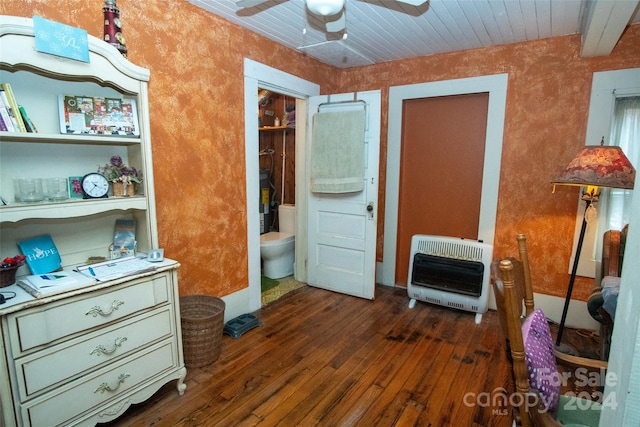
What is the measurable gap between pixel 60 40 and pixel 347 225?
2485 mm

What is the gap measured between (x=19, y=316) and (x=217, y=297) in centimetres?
129

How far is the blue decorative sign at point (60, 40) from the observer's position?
4.55ft

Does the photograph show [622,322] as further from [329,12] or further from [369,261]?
[369,261]

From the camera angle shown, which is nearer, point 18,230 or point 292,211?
point 18,230

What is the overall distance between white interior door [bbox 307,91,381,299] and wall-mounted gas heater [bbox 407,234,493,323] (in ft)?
1.38

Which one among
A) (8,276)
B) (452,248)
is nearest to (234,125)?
(8,276)

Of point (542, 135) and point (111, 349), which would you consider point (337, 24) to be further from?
point (111, 349)

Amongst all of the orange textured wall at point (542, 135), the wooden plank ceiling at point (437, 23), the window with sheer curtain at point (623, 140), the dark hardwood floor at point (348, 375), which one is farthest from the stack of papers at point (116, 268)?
the window with sheer curtain at point (623, 140)

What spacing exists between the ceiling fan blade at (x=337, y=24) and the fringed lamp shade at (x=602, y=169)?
1.80 m

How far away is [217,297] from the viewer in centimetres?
249

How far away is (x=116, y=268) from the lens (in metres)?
1.68

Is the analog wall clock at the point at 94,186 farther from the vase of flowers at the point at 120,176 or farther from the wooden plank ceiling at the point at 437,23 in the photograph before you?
the wooden plank ceiling at the point at 437,23

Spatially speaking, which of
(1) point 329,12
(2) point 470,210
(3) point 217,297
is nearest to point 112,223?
(3) point 217,297

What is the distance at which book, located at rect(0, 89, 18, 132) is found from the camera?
54.9 inches
